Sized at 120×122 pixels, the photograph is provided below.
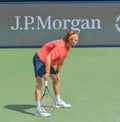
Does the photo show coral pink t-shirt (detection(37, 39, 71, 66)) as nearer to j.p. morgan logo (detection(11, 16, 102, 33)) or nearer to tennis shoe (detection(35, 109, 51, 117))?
tennis shoe (detection(35, 109, 51, 117))

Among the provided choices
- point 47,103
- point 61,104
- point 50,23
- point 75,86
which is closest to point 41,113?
point 47,103

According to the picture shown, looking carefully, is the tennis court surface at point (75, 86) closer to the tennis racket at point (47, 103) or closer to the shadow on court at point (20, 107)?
the shadow on court at point (20, 107)

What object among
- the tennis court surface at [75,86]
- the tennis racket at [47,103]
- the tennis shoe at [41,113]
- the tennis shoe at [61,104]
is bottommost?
the tennis court surface at [75,86]

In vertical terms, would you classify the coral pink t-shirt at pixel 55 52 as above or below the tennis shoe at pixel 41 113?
above

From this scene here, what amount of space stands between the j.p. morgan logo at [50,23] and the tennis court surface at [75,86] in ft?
2.61

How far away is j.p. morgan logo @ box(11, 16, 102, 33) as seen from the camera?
1555cm

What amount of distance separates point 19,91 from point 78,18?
5721mm

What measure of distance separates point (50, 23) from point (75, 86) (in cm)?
513

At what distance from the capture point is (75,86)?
10.8 metres

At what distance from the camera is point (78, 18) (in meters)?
15.6

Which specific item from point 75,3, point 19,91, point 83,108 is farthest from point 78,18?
point 83,108

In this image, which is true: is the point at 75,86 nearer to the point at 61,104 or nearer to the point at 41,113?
the point at 61,104

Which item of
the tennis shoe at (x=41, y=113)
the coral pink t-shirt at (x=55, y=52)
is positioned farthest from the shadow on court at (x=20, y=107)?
the coral pink t-shirt at (x=55, y=52)

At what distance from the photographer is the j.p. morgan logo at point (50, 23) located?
1555cm
